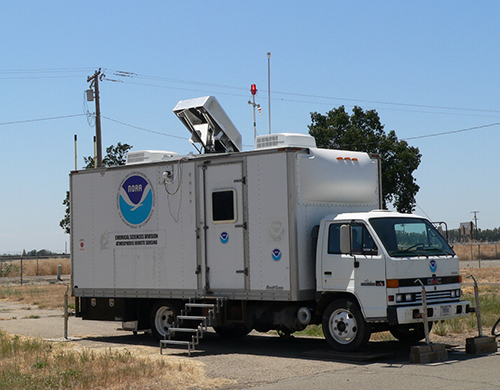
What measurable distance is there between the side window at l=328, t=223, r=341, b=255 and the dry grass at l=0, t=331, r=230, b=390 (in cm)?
297

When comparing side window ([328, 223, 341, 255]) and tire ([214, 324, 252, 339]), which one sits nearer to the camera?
side window ([328, 223, 341, 255])

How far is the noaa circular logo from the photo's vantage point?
52.5ft

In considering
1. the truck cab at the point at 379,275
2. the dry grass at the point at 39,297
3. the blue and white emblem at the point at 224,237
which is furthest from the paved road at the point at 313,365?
the dry grass at the point at 39,297

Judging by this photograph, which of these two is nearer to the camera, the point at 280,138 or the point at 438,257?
the point at 438,257

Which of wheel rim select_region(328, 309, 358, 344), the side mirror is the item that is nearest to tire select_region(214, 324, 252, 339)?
wheel rim select_region(328, 309, 358, 344)

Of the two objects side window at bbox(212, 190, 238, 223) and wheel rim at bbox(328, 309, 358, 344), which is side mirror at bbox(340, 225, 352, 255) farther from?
side window at bbox(212, 190, 238, 223)

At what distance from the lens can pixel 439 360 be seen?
1207 centimetres

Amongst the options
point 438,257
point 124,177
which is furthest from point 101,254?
point 438,257

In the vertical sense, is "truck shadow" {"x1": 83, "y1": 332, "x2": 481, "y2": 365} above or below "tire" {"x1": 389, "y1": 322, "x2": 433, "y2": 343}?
below

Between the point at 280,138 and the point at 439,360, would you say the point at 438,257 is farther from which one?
the point at 280,138

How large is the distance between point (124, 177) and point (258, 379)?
6801mm

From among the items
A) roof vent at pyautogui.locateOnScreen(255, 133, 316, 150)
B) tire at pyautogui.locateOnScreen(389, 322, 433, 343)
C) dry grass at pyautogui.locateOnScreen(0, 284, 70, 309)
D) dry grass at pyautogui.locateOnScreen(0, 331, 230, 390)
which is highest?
roof vent at pyautogui.locateOnScreen(255, 133, 316, 150)

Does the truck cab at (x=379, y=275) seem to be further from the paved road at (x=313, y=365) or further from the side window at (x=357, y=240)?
the paved road at (x=313, y=365)

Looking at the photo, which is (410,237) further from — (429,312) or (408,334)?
(408,334)
